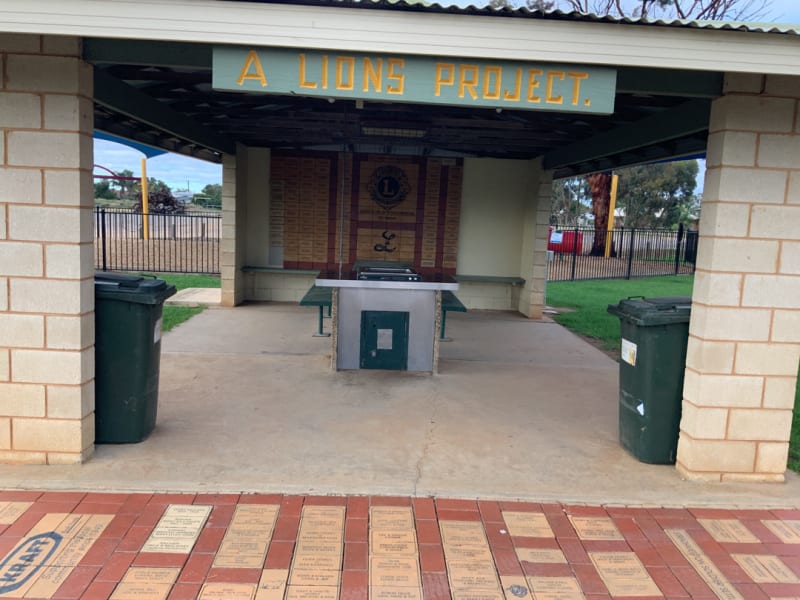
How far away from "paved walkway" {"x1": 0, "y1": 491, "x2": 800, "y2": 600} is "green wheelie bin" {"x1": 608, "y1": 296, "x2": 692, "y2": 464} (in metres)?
0.72

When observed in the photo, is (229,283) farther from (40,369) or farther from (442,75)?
(442,75)

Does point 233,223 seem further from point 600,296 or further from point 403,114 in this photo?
point 600,296

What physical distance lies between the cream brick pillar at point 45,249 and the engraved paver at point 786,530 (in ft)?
14.7

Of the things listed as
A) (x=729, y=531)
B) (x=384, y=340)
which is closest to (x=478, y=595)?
(x=729, y=531)

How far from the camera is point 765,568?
3203 mm

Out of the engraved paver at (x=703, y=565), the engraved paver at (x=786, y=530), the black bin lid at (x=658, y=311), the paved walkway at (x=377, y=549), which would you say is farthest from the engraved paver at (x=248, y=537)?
the engraved paver at (x=786, y=530)

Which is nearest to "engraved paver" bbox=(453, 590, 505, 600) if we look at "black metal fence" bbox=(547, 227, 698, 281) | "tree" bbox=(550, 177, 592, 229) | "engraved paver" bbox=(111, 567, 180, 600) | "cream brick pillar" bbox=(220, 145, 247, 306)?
"engraved paver" bbox=(111, 567, 180, 600)

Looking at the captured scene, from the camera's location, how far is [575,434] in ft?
16.7

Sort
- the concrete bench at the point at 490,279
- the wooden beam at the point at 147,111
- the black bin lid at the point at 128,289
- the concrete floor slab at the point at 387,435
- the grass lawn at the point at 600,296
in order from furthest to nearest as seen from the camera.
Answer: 1. the concrete bench at the point at 490,279
2. the grass lawn at the point at 600,296
3. the wooden beam at the point at 147,111
4. the black bin lid at the point at 128,289
5. the concrete floor slab at the point at 387,435

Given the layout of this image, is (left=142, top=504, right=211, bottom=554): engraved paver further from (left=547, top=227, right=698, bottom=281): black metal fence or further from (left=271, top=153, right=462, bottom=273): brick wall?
(left=547, top=227, right=698, bottom=281): black metal fence

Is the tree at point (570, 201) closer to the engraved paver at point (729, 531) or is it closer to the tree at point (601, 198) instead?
the tree at point (601, 198)

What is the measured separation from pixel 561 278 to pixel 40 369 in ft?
61.8

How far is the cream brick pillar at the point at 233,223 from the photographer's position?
1052cm

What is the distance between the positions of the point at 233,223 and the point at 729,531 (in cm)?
902
